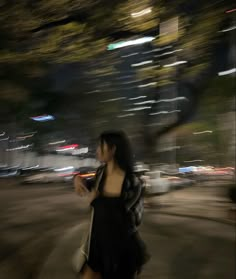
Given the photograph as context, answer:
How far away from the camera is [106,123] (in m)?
8.41

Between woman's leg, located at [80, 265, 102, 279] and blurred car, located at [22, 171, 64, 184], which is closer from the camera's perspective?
woman's leg, located at [80, 265, 102, 279]

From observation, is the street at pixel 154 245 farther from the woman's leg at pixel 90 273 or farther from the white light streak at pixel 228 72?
the white light streak at pixel 228 72

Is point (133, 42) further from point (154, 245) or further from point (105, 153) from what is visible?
point (105, 153)

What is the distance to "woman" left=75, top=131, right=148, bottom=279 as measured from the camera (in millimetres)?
2428

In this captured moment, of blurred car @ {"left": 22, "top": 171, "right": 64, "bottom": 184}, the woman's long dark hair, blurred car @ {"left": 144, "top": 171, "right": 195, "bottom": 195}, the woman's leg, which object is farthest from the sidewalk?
blurred car @ {"left": 22, "top": 171, "right": 64, "bottom": 184}

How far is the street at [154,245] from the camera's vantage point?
4355 mm

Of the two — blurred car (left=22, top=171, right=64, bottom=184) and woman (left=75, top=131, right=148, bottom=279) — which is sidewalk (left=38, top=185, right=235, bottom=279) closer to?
woman (left=75, top=131, right=148, bottom=279)

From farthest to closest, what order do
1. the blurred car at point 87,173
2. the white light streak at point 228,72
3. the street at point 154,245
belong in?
the white light streak at point 228,72, the street at point 154,245, the blurred car at point 87,173

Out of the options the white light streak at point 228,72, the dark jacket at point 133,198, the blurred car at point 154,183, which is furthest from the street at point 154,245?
the white light streak at point 228,72

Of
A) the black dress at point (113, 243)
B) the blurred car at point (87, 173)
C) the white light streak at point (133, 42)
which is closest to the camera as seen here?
the black dress at point (113, 243)

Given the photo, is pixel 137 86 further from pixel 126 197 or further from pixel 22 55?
pixel 126 197

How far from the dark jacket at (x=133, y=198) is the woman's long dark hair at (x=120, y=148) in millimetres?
76

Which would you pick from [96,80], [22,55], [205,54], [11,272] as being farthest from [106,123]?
[11,272]

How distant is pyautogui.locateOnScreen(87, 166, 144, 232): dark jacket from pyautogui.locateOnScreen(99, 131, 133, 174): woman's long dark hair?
0.08 metres
